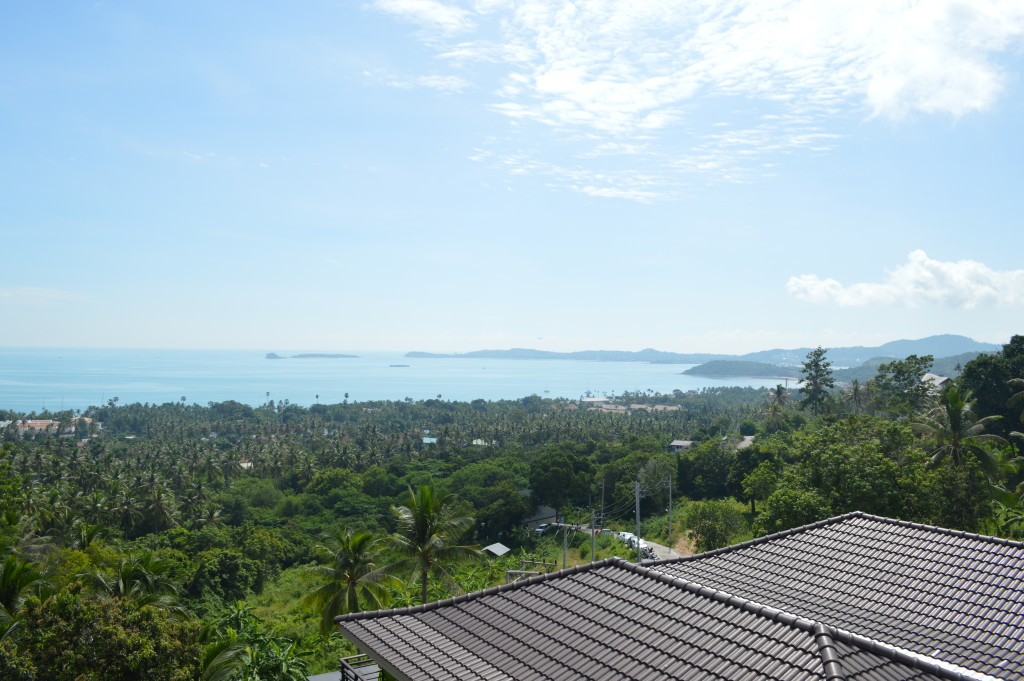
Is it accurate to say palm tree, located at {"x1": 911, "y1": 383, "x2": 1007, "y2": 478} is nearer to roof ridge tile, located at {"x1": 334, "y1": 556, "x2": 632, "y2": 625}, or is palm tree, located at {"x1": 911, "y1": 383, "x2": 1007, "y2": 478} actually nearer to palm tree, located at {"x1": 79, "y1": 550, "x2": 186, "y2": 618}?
→ roof ridge tile, located at {"x1": 334, "y1": 556, "x2": 632, "y2": 625}

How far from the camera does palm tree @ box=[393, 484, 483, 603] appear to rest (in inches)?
769

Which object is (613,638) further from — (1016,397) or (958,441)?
(1016,397)

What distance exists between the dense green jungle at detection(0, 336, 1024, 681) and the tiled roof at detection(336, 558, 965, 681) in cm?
753

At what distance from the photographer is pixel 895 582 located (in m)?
8.84

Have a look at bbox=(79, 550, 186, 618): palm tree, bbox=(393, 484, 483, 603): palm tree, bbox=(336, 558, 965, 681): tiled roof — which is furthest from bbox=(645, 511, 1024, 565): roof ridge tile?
bbox=(79, 550, 186, 618): palm tree

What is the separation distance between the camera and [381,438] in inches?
3494

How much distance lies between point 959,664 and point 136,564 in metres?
19.2

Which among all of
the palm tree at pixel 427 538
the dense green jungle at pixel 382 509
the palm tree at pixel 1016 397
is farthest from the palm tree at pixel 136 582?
the palm tree at pixel 1016 397

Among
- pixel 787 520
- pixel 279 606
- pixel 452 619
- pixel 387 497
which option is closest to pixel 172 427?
pixel 387 497

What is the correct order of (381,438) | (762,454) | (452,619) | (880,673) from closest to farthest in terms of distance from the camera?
(880,673) < (452,619) < (762,454) < (381,438)

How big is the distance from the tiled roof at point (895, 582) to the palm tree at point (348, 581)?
12003 mm

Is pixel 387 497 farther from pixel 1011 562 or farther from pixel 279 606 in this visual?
pixel 1011 562

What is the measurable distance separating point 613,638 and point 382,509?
45946 mm

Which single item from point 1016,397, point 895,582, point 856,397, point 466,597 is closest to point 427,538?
point 466,597
